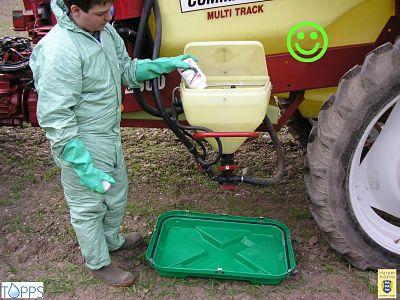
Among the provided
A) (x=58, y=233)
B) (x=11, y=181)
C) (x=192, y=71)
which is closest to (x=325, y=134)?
(x=192, y=71)

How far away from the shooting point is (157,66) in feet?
7.32

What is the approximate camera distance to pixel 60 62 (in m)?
1.91

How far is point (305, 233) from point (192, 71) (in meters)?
1.12

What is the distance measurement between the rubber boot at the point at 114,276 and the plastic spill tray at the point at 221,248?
124 mm

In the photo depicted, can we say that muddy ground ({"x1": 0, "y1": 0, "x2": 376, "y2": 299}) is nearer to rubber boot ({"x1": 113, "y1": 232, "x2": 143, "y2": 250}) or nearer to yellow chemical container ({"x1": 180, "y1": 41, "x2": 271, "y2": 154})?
rubber boot ({"x1": 113, "y1": 232, "x2": 143, "y2": 250})

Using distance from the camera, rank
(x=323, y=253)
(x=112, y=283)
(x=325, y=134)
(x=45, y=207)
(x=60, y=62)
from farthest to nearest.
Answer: (x=45, y=207)
(x=323, y=253)
(x=112, y=283)
(x=325, y=134)
(x=60, y=62)

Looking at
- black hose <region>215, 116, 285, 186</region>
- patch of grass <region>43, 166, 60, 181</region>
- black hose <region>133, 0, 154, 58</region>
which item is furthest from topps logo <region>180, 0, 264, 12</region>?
patch of grass <region>43, 166, 60, 181</region>

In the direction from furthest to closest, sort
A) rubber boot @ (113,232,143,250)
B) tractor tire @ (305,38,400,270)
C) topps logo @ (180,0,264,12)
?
rubber boot @ (113,232,143,250)
topps logo @ (180,0,264,12)
tractor tire @ (305,38,400,270)

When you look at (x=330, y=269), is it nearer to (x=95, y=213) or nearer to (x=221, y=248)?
(x=221, y=248)

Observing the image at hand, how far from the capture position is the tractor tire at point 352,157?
2.12 m

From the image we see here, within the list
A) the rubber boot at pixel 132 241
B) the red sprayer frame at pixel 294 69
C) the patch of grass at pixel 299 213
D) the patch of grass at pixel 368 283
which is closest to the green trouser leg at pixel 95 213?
the rubber boot at pixel 132 241

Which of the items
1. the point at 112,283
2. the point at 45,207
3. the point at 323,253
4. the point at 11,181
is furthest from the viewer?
the point at 11,181

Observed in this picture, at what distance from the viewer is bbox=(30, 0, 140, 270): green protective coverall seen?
1.93 m

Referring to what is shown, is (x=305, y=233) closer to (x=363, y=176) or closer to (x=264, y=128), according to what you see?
(x=363, y=176)
